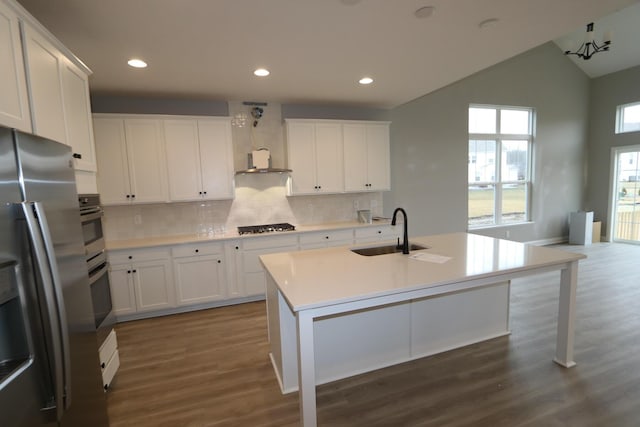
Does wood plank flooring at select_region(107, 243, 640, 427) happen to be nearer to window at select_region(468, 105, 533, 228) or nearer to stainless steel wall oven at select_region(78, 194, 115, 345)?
stainless steel wall oven at select_region(78, 194, 115, 345)

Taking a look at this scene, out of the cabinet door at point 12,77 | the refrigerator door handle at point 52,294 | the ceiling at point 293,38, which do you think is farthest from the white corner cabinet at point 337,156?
the refrigerator door handle at point 52,294

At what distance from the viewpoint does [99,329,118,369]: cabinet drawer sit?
2.12 m

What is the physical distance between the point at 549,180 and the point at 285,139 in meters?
5.79

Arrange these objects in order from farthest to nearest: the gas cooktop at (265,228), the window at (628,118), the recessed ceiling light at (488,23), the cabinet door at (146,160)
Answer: the window at (628,118)
the gas cooktop at (265,228)
the cabinet door at (146,160)
the recessed ceiling light at (488,23)

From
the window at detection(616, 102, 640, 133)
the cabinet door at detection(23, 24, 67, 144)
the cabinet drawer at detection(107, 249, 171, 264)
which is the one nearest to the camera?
the cabinet door at detection(23, 24, 67, 144)

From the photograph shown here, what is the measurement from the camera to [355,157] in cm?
441

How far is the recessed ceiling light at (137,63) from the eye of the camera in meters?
2.68

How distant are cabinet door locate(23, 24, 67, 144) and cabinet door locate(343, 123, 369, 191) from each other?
3.15 meters

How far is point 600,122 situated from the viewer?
6.62 metres

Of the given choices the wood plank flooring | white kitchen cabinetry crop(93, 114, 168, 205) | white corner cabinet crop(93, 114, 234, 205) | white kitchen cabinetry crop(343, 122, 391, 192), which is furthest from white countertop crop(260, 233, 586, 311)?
white kitchen cabinetry crop(93, 114, 168, 205)

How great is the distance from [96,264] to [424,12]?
111 inches

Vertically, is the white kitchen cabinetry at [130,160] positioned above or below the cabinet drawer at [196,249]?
above

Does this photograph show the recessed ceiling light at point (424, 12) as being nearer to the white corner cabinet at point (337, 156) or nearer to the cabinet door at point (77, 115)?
the white corner cabinet at point (337, 156)

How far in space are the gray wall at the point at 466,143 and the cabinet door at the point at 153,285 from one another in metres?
3.30
